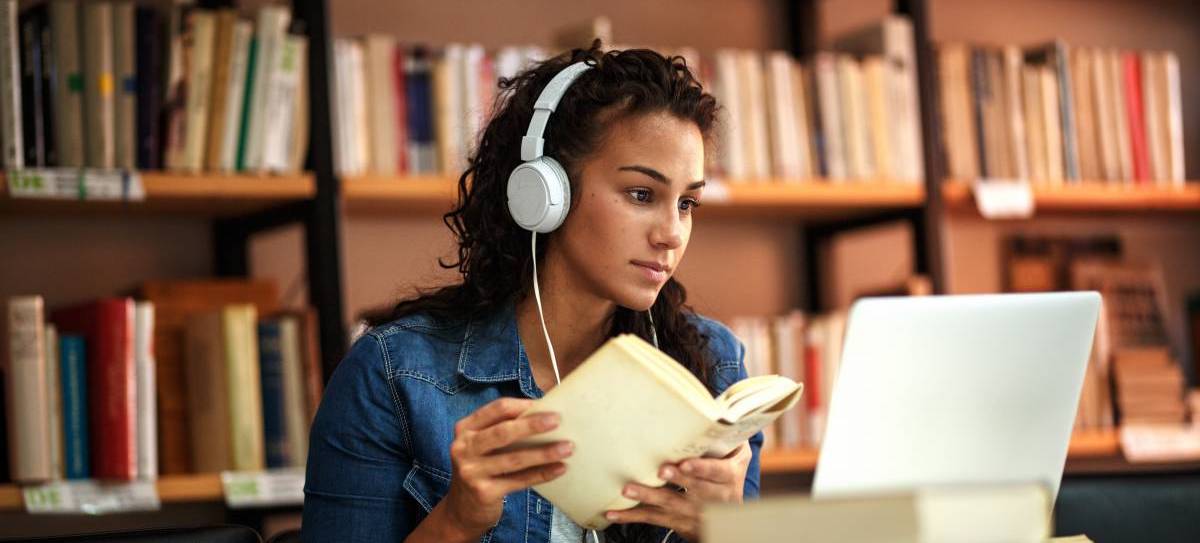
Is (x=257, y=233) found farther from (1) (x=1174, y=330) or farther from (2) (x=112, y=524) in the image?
(1) (x=1174, y=330)

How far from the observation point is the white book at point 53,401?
188cm

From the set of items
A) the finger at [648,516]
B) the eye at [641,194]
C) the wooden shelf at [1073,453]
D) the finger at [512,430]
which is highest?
the eye at [641,194]

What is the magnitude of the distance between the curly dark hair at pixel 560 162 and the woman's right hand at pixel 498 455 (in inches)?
13.8

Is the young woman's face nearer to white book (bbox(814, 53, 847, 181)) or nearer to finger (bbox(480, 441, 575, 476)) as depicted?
finger (bbox(480, 441, 575, 476))

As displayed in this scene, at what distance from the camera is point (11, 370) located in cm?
186

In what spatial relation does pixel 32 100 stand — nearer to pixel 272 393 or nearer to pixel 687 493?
pixel 272 393

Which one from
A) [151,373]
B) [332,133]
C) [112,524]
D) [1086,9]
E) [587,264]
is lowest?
[112,524]

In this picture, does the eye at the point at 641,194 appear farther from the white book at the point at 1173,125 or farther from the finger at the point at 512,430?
the white book at the point at 1173,125

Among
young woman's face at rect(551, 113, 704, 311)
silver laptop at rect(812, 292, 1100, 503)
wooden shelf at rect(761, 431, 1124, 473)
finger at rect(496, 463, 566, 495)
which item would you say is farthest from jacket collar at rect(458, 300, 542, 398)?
wooden shelf at rect(761, 431, 1124, 473)

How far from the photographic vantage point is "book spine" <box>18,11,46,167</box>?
188cm

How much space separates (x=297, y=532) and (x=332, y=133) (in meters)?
0.84

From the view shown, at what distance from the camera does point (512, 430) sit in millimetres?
1022

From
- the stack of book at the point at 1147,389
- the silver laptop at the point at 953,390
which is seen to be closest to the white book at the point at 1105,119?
the stack of book at the point at 1147,389

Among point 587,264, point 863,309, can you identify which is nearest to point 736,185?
point 587,264
